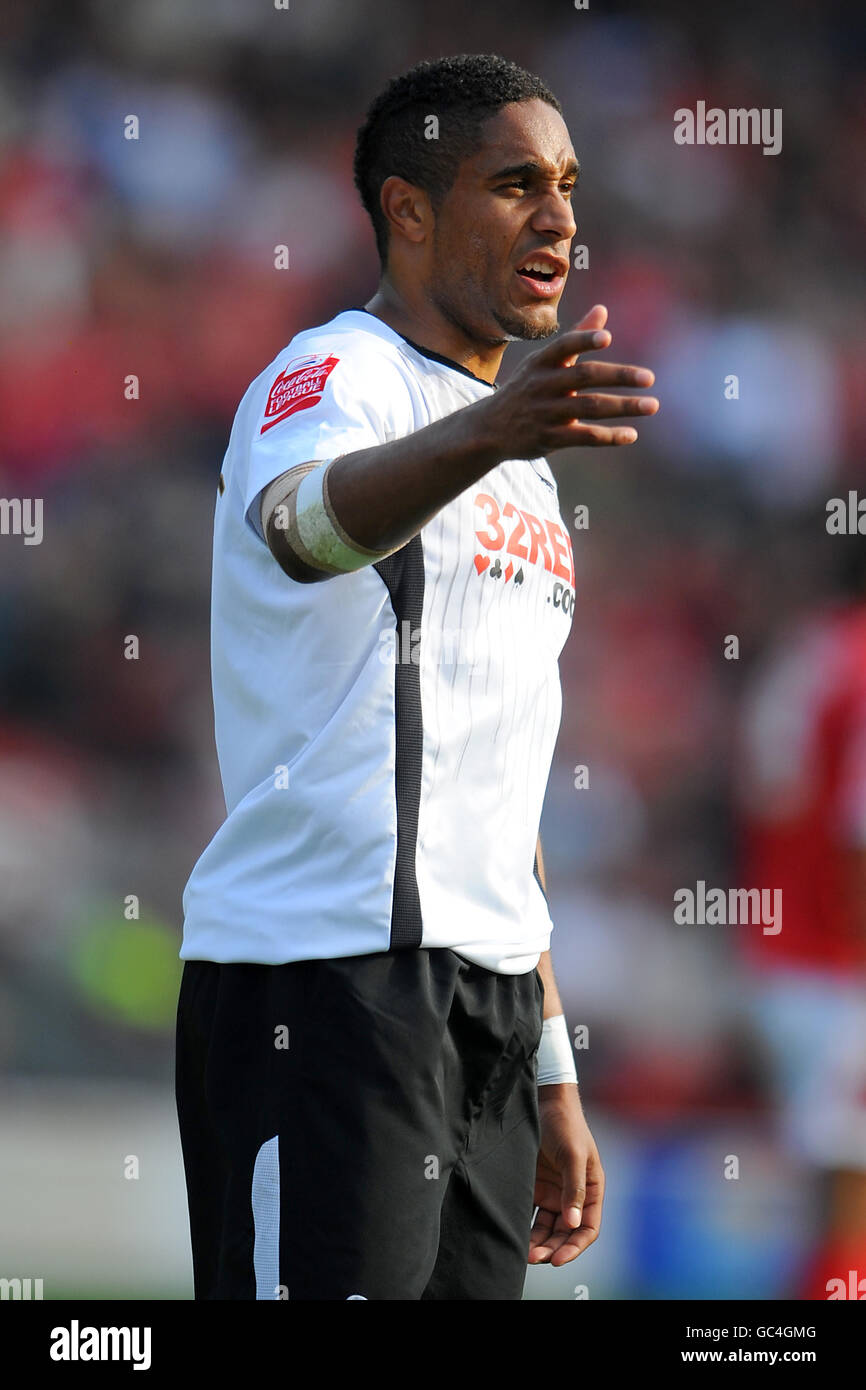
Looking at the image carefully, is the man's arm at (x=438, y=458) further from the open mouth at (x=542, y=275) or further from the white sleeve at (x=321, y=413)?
the open mouth at (x=542, y=275)

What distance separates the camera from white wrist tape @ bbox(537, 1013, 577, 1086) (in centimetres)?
187

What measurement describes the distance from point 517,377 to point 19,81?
3449 millimetres

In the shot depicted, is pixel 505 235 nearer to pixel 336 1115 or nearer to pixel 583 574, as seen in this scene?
pixel 336 1115

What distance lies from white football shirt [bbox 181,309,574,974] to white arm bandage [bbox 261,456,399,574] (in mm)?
45

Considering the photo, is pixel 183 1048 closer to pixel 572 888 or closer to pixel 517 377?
pixel 517 377

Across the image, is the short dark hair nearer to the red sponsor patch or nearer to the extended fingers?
the red sponsor patch

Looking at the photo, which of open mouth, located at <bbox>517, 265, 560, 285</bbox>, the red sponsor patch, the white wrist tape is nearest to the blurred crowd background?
the white wrist tape

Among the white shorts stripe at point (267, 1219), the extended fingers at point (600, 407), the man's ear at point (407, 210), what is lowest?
the white shorts stripe at point (267, 1219)

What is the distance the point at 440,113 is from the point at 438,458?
29.6 inches

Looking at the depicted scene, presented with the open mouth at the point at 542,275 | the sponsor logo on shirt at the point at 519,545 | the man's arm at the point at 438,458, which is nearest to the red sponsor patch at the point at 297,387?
the man's arm at the point at 438,458

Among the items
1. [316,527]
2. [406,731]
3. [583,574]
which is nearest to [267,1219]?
[406,731]

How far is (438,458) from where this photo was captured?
1.29 metres

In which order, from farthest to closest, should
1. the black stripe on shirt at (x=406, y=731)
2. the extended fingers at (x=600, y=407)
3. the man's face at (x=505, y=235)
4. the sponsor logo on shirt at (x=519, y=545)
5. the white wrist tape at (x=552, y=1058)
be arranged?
the white wrist tape at (x=552, y=1058) < the man's face at (x=505, y=235) < the sponsor logo on shirt at (x=519, y=545) < the black stripe on shirt at (x=406, y=731) < the extended fingers at (x=600, y=407)

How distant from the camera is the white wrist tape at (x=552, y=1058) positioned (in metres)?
1.87
